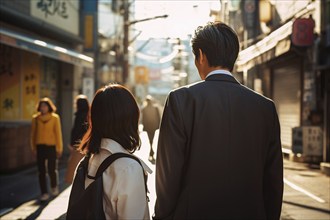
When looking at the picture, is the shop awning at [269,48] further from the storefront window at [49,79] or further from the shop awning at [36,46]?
the storefront window at [49,79]

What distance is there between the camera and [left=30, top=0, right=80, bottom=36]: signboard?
12.3 m

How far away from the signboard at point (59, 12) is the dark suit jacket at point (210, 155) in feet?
34.2

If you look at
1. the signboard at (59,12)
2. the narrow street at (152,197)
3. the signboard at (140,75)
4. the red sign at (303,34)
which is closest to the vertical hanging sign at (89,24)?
the signboard at (59,12)

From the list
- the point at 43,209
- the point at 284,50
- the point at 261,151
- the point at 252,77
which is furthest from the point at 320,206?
the point at 252,77

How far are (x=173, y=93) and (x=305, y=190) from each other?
7515 millimetres

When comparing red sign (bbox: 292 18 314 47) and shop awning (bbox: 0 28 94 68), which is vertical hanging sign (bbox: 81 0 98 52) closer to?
Result: shop awning (bbox: 0 28 94 68)

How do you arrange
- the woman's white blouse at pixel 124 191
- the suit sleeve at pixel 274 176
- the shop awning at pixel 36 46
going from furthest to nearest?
the shop awning at pixel 36 46 → the suit sleeve at pixel 274 176 → the woman's white blouse at pixel 124 191

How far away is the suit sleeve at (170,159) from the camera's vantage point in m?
2.19

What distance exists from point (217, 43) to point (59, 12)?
12.3 meters

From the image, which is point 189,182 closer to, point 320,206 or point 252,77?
point 320,206

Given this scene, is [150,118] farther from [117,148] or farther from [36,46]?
[117,148]

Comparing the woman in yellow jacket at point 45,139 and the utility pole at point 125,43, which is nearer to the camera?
the woman in yellow jacket at point 45,139

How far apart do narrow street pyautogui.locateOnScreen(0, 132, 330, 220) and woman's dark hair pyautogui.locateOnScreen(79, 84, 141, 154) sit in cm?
453

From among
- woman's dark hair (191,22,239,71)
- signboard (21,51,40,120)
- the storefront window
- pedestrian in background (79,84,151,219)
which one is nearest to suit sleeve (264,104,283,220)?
woman's dark hair (191,22,239,71)
